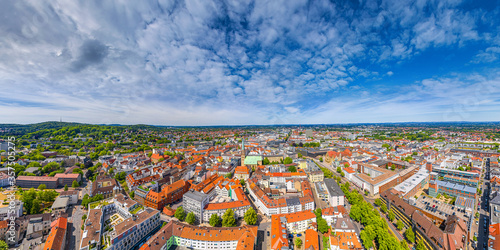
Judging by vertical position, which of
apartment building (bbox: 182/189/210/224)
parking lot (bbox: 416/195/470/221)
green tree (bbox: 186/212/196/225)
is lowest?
parking lot (bbox: 416/195/470/221)

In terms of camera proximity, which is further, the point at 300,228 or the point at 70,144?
the point at 70,144

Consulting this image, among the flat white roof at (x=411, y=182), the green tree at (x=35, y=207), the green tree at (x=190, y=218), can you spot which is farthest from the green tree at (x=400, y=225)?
the green tree at (x=35, y=207)

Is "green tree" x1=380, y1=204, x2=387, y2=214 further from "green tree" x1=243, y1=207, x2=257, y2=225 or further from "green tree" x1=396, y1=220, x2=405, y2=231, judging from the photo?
"green tree" x1=243, y1=207, x2=257, y2=225

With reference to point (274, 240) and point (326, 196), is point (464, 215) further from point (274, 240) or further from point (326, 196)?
point (274, 240)

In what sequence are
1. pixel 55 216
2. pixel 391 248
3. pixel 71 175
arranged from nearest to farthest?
1. pixel 391 248
2. pixel 55 216
3. pixel 71 175

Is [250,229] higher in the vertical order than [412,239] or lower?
higher

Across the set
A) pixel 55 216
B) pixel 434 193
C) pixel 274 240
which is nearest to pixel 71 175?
pixel 55 216

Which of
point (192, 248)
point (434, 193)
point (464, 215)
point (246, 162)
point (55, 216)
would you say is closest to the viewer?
point (192, 248)

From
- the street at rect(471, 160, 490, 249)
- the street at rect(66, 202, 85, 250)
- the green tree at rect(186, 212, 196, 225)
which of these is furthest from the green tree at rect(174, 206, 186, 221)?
the street at rect(471, 160, 490, 249)

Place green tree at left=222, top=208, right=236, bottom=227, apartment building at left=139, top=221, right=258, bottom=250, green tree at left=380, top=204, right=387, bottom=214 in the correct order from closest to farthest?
apartment building at left=139, top=221, right=258, bottom=250 < green tree at left=222, top=208, right=236, bottom=227 < green tree at left=380, top=204, right=387, bottom=214
